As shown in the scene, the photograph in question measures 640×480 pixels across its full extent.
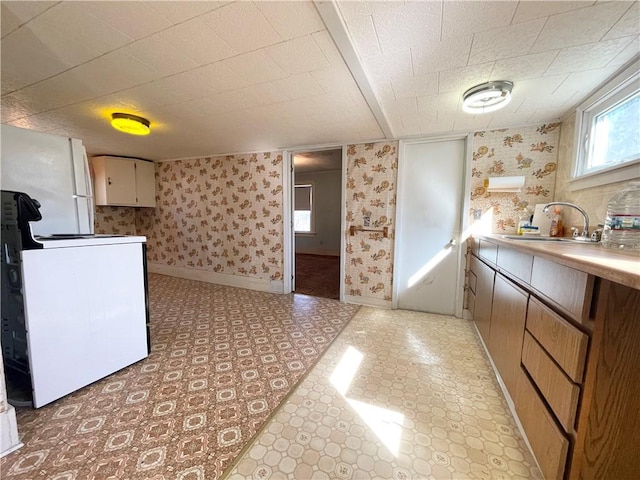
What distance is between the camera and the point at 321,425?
4.10 ft

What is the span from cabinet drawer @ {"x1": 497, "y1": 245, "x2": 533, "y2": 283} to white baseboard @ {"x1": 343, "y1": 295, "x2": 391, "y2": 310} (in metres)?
1.50

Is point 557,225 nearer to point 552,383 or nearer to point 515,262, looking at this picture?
point 515,262

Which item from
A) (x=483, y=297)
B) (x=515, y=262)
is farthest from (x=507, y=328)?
(x=483, y=297)

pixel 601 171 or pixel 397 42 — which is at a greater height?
pixel 397 42

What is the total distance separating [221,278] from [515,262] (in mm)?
3734

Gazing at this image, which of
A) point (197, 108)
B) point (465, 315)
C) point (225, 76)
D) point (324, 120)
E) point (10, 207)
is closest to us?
point (10, 207)

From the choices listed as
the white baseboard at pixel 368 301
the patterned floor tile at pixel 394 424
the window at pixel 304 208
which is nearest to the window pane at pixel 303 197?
the window at pixel 304 208

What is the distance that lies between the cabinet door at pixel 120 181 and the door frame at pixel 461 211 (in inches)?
166

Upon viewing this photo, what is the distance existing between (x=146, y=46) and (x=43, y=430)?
80.5 inches

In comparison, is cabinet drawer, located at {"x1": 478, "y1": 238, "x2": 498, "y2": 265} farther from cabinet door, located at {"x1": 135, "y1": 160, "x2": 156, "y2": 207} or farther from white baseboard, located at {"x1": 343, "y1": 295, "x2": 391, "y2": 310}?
cabinet door, located at {"x1": 135, "y1": 160, "x2": 156, "y2": 207}

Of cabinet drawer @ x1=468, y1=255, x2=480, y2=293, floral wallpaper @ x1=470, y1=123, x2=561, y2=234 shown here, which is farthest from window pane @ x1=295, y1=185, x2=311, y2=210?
cabinet drawer @ x1=468, y1=255, x2=480, y2=293

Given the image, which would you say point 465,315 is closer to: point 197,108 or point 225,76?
point 225,76

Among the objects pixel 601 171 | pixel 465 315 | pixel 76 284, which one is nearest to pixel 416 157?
pixel 601 171

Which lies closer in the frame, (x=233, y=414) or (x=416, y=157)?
(x=233, y=414)
